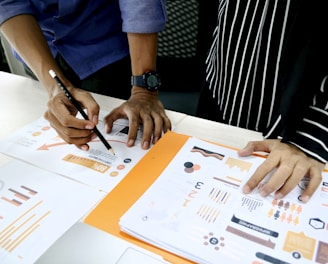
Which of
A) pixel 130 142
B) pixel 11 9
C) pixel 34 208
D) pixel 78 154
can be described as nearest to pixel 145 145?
pixel 130 142

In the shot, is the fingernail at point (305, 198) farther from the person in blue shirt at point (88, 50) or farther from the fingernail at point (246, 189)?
the person in blue shirt at point (88, 50)

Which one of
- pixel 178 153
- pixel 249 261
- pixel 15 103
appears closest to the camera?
pixel 249 261

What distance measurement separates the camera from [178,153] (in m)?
0.64

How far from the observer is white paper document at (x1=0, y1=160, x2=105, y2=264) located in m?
0.45

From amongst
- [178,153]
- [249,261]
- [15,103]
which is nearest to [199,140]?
[178,153]

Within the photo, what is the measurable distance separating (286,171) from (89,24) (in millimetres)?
681

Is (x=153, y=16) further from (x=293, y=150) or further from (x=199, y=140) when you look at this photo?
(x=293, y=150)

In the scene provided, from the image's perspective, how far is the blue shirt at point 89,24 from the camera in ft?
2.68

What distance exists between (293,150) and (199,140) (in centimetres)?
19

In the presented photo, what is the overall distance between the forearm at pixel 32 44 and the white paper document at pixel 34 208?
310 millimetres

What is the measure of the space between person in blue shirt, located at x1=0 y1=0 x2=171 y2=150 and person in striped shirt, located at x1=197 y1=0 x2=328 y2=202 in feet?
0.64

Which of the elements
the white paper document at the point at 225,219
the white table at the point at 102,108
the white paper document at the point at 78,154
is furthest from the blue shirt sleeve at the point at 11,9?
the white paper document at the point at 225,219

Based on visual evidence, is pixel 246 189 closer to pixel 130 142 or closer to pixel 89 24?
pixel 130 142

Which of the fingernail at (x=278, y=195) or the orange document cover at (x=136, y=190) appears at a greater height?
the fingernail at (x=278, y=195)
